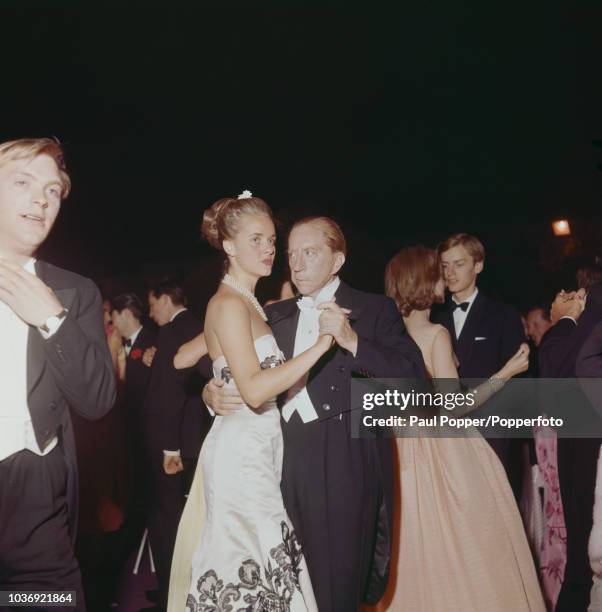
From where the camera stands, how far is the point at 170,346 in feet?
12.4

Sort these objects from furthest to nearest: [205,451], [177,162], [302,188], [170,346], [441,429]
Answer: [302,188]
[177,162]
[170,346]
[441,429]
[205,451]

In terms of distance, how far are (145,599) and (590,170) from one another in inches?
262

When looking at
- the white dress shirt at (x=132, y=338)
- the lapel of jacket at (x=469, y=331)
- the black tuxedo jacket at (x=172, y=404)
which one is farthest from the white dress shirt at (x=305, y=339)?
the white dress shirt at (x=132, y=338)

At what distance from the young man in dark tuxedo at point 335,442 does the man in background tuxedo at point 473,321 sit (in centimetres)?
140

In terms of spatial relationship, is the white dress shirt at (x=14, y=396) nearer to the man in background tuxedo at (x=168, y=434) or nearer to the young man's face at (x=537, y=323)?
the man in background tuxedo at (x=168, y=434)

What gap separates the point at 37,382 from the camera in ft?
5.51

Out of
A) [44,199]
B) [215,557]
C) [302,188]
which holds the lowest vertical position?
[215,557]

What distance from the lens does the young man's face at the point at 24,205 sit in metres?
1.70

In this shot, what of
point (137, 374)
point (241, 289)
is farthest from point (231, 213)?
point (137, 374)

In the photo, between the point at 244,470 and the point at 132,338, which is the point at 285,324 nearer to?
the point at 244,470

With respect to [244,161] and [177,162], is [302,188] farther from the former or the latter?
[177,162]

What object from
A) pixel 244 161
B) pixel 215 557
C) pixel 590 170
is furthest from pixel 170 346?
pixel 590 170

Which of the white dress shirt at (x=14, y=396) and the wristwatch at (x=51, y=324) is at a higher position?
the wristwatch at (x=51, y=324)

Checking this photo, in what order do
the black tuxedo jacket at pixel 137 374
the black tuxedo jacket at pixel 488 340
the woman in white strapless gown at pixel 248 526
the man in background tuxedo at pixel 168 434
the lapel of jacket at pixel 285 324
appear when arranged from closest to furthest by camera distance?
the woman in white strapless gown at pixel 248 526 < the lapel of jacket at pixel 285 324 < the man in background tuxedo at pixel 168 434 < the black tuxedo jacket at pixel 488 340 < the black tuxedo jacket at pixel 137 374
